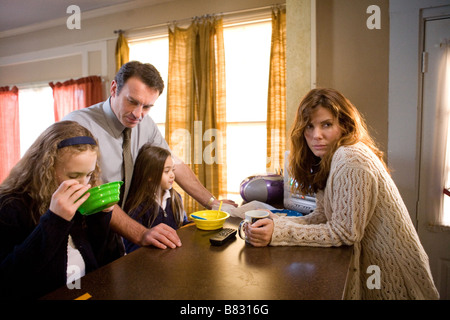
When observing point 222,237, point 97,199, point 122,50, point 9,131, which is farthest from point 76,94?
point 222,237

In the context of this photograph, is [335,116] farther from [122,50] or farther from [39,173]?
[122,50]

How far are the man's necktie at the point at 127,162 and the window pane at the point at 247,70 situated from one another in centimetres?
167

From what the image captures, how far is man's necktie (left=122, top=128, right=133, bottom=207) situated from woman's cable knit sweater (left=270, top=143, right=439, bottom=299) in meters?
1.17

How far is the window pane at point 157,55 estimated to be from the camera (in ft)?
12.4

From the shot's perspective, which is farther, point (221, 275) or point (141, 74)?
point (141, 74)

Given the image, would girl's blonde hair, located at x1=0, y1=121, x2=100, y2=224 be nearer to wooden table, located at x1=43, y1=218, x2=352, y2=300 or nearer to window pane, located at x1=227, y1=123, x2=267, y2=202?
wooden table, located at x1=43, y1=218, x2=352, y2=300

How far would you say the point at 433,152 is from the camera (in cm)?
203

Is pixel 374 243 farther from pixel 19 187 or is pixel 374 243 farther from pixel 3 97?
pixel 3 97

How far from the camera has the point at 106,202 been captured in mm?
1062

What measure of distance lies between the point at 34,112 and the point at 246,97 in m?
3.55

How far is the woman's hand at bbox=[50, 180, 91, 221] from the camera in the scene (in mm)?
949

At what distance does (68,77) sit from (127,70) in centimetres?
307

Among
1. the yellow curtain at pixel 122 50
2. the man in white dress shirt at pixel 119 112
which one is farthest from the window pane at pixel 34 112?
the man in white dress shirt at pixel 119 112

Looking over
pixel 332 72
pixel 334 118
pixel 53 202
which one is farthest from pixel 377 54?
pixel 53 202
